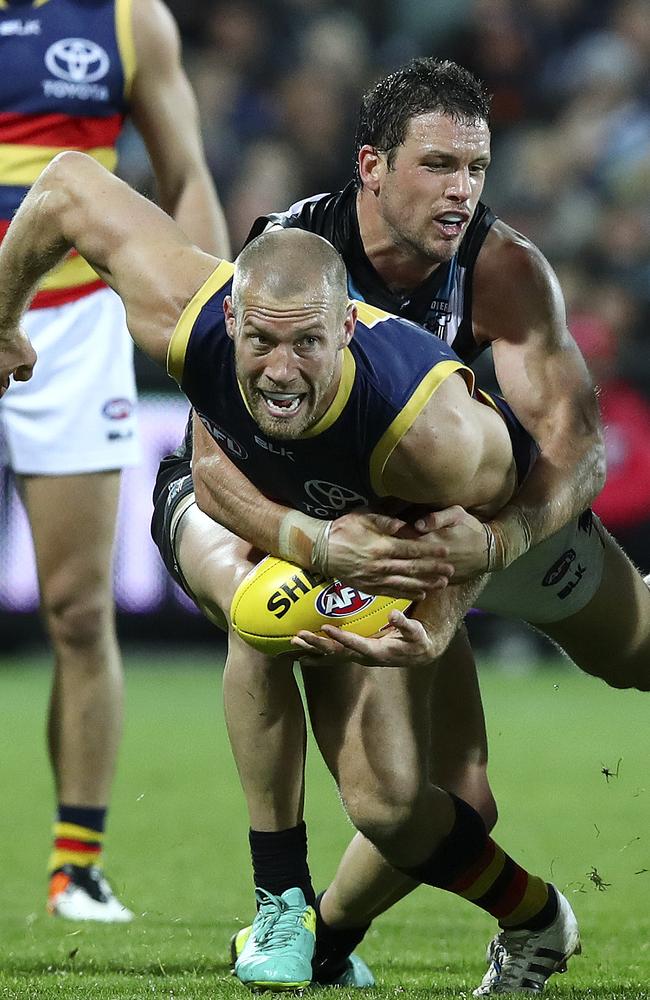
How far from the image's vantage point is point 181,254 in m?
3.64

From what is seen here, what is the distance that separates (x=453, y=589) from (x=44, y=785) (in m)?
3.60

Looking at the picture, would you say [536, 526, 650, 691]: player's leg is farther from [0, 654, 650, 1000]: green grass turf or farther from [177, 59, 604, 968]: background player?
[0, 654, 650, 1000]: green grass turf

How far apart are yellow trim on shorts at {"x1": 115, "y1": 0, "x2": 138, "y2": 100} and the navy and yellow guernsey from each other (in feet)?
5.72

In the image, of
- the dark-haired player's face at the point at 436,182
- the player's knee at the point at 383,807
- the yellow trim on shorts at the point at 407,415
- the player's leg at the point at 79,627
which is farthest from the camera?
the player's leg at the point at 79,627

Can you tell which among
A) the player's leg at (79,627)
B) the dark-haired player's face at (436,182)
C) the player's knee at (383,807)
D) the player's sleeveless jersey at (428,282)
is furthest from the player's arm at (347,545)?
the player's leg at (79,627)

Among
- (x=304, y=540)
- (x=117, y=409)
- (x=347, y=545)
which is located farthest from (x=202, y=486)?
(x=117, y=409)

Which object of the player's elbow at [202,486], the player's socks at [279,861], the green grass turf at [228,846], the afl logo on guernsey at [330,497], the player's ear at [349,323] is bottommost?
the green grass turf at [228,846]

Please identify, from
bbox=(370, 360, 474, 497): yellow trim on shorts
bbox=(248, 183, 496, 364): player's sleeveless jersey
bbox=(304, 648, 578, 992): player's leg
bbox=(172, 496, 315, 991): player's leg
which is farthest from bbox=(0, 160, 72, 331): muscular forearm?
bbox=(304, 648, 578, 992): player's leg

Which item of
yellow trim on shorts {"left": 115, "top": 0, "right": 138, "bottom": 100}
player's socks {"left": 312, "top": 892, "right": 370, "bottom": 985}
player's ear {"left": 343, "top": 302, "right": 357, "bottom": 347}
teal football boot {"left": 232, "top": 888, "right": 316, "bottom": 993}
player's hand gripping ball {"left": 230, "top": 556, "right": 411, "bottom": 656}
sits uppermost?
yellow trim on shorts {"left": 115, "top": 0, "right": 138, "bottom": 100}

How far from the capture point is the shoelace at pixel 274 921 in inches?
144

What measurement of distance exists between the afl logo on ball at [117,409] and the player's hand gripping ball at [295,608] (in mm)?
1618

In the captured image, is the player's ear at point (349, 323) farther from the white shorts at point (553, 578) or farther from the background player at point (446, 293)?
the white shorts at point (553, 578)

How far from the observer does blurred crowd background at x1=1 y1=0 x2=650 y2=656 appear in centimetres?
1124

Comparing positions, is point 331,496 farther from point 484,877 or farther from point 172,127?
point 172,127
